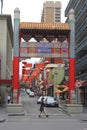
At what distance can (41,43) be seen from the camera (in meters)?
40.1

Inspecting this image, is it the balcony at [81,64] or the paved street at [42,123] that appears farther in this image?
the balcony at [81,64]

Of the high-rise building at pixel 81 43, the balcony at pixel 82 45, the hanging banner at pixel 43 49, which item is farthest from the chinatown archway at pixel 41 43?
the balcony at pixel 82 45

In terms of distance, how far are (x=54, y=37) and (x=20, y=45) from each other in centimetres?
372

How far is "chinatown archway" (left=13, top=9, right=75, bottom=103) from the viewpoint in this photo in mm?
39031

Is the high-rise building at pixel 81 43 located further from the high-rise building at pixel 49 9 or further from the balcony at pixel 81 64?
the high-rise building at pixel 49 9

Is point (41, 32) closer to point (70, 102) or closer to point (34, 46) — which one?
point (34, 46)

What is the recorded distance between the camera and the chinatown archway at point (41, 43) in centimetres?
3903

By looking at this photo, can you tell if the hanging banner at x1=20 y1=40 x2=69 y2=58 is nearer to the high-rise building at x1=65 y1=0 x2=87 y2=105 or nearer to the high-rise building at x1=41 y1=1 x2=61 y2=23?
the high-rise building at x1=65 y1=0 x2=87 y2=105

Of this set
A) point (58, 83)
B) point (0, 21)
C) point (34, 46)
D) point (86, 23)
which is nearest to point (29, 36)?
point (34, 46)

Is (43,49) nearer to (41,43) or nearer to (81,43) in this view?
(41,43)

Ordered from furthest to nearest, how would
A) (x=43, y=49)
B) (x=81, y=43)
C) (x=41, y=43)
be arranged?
(x=81, y=43)
(x=41, y=43)
(x=43, y=49)

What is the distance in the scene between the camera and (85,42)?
57344mm

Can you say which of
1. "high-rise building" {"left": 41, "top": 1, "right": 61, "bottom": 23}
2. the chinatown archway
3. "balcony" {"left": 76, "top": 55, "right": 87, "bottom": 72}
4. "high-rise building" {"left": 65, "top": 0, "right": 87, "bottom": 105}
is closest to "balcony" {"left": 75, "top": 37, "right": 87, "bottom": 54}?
"high-rise building" {"left": 65, "top": 0, "right": 87, "bottom": 105}

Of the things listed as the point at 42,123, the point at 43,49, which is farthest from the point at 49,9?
the point at 42,123
